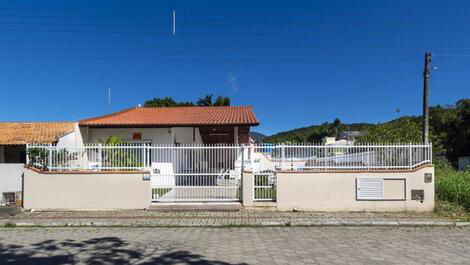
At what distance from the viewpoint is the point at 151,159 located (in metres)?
12.3

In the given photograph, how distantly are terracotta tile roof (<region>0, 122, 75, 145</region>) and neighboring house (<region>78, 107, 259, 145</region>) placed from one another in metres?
1.44

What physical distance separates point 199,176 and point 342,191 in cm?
443

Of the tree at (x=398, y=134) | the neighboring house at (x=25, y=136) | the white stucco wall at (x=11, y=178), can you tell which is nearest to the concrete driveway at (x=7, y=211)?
the white stucco wall at (x=11, y=178)

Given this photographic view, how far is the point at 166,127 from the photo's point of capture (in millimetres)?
17812

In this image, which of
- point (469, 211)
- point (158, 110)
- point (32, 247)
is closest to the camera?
point (32, 247)

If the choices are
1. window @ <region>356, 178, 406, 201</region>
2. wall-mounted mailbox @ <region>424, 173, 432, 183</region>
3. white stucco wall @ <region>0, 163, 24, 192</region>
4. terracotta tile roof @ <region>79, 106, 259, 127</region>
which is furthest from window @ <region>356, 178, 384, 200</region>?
white stucco wall @ <region>0, 163, 24, 192</region>

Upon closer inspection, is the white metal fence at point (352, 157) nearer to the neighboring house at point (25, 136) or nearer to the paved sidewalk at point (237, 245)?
the paved sidewalk at point (237, 245)

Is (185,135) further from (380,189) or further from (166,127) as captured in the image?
(380,189)

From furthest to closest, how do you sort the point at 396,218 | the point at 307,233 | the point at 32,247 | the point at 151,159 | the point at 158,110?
the point at 158,110
the point at 151,159
the point at 396,218
the point at 307,233
the point at 32,247

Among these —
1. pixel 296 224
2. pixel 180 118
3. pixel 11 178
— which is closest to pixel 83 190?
pixel 11 178

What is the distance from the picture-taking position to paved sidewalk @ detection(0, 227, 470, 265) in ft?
20.4

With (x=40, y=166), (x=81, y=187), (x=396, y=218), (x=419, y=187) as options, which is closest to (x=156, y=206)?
(x=81, y=187)

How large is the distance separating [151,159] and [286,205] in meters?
4.52

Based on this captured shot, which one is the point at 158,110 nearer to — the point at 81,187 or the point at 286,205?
the point at 81,187
